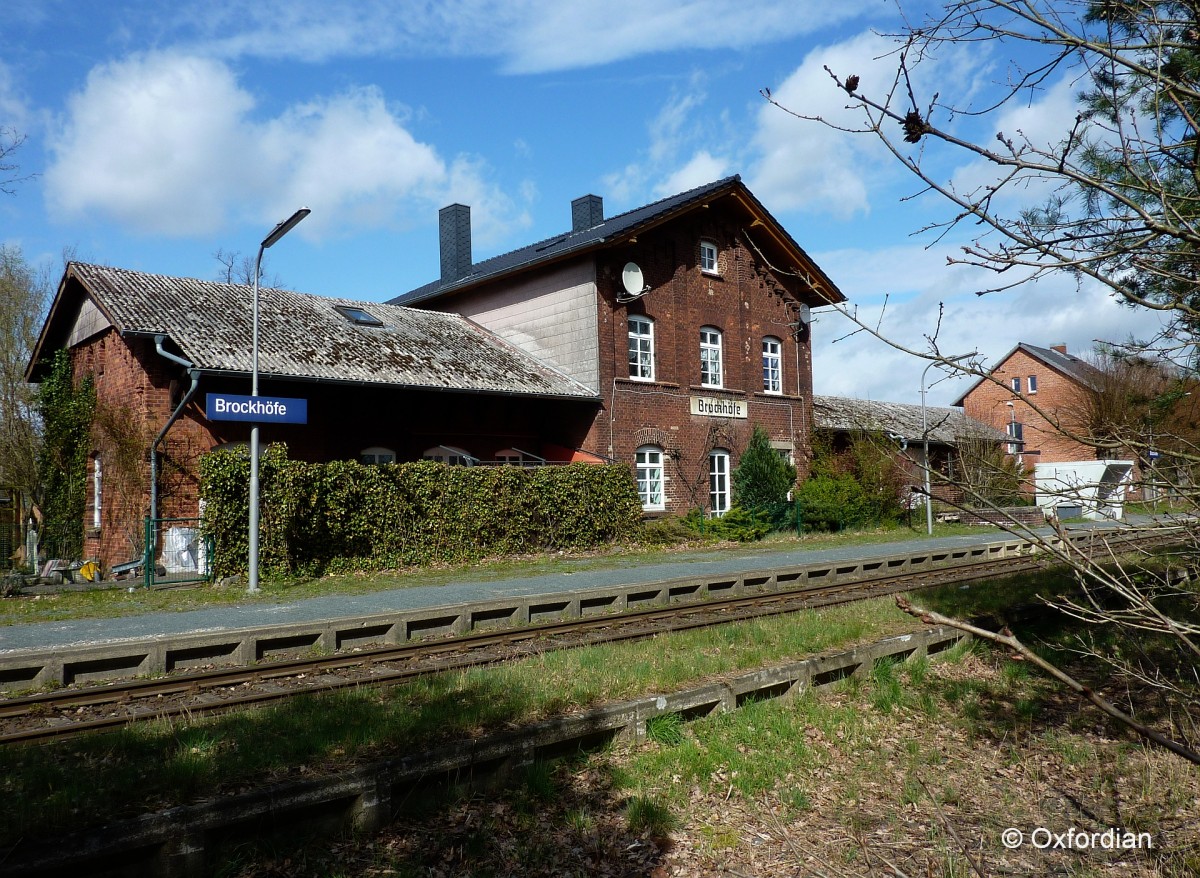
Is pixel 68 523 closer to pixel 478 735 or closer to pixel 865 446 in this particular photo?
pixel 478 735

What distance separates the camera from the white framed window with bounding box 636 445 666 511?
78.3 ft

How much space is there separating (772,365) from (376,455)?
13375mm

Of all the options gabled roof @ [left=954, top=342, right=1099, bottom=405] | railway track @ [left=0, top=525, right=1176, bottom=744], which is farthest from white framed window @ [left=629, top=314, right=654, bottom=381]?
gabled roof @ [left=954, top=342, right=1099, bottom=405]

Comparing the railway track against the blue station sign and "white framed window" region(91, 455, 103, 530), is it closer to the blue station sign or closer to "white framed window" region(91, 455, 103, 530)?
the blue station sign

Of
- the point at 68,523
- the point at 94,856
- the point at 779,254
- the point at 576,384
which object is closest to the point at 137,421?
the point at 68,523

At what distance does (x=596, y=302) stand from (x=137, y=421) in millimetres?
11042

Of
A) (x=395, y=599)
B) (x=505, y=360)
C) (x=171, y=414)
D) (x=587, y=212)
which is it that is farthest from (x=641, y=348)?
(x=395, y=599)

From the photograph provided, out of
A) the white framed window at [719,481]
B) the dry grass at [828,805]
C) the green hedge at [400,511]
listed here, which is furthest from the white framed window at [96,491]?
the dry grass at [828,805]

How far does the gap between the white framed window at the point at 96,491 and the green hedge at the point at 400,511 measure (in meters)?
6.12

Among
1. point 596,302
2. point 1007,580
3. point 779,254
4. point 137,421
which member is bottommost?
point 1007,580

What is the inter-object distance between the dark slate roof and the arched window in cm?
1106

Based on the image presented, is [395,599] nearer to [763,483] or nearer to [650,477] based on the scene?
[650,477]

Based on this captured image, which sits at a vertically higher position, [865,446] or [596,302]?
[596,302]

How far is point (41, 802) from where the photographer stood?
4.62m
